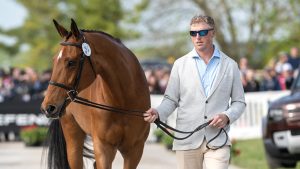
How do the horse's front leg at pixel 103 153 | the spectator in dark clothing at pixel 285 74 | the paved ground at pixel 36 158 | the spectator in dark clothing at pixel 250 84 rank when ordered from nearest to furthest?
the horse's front leg at pixel 103 153
the paved ground at pixel 36 158
the spectator in dark clothing at pixel 285 74
the spectator in dark clothing at pixel 250 84

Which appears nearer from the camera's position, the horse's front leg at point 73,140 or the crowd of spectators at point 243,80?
the horse's front leg at point 73,140

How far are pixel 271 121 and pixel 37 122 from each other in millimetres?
11171

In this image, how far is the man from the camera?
7125 millimetres

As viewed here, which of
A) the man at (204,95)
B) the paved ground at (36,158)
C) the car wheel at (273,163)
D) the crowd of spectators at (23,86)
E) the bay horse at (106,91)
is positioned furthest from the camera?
the crowd of spectators at (23,86)

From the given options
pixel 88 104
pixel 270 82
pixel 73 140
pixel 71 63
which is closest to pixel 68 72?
pixel 71 63

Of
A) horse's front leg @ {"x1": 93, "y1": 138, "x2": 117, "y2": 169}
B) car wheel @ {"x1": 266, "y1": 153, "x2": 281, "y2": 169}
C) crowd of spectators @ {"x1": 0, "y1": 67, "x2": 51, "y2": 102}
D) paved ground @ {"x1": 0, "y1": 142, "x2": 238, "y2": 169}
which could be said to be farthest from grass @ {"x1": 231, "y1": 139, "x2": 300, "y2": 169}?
crowd of spectators @ {"x1": 0, "y1": 67, "x2": 51, "y2": 102}

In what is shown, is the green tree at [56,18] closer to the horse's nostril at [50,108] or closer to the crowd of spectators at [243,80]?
the crowd of spectators at [243,80]

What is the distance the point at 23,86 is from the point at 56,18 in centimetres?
3137

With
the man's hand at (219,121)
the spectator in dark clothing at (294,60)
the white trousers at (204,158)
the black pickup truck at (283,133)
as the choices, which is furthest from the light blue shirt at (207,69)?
the spectator in dark clothing at (294,60)

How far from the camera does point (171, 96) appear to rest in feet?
23.9

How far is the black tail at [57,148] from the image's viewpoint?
32.5 ft

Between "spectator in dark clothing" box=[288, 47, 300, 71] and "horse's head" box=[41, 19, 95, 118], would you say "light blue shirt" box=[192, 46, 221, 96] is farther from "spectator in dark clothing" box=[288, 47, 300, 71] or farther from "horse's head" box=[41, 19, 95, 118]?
"spectator in dark clothing" box=[288, 47, 300, 71]

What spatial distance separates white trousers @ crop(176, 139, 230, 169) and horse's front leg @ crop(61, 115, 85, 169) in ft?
→ 7.94

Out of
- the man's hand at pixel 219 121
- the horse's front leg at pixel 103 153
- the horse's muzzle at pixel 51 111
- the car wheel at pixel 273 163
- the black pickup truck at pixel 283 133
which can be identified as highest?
the horse's muzzle at pixel 51 111
